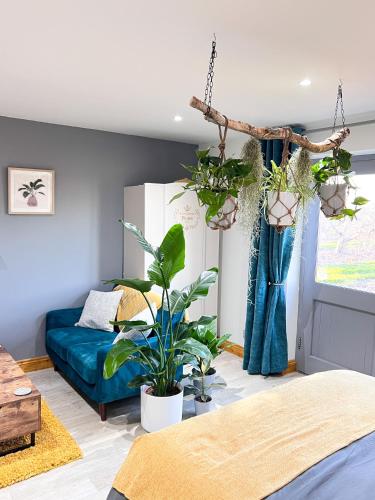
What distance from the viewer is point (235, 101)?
304cm

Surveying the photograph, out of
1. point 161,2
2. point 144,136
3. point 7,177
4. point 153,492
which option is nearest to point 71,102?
point 7,177

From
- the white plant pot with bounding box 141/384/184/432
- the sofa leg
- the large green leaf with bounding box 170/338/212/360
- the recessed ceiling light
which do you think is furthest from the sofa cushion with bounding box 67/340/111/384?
the recessed ceiling light

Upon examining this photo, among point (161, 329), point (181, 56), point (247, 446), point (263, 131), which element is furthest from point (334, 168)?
point (161, 329)

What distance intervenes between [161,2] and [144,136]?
294cm

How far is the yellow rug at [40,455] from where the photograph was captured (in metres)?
2.45

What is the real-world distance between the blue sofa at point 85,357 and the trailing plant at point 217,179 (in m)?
1.69

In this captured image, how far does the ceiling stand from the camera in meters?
1.66

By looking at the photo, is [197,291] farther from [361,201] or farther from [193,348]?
[361,201]

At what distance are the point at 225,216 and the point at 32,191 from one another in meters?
2.60

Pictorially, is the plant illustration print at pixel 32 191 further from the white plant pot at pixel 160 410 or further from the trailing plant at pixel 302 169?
the trailing plant at pixel 302 169

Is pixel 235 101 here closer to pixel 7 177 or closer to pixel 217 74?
pixel 217 74

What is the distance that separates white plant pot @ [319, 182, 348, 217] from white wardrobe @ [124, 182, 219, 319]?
2.25m

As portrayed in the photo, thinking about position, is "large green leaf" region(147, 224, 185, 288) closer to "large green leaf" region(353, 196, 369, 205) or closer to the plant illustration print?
"large green leaf" region(353, 196, 369, 205)

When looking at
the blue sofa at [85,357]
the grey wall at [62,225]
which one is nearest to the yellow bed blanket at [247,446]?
the blue sofa at [85,357]
